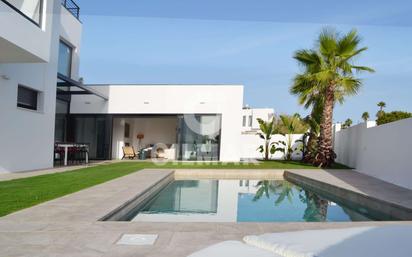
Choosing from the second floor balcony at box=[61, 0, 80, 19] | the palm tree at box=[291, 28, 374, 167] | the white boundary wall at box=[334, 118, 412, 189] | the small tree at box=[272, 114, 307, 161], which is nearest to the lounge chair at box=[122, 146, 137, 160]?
the second floor balcony at box=[61, 0, 80, 19]

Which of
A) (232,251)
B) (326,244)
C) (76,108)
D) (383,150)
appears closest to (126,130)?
(76,108)

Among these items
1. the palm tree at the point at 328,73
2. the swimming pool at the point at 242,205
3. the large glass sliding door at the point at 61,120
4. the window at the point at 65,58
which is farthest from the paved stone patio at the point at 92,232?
the large glass sliding door at the point at 61,120

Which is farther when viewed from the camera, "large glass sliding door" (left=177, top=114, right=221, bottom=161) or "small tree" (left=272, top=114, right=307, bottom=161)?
"small tree" (left=272, top=114, right=307, bottom=161)

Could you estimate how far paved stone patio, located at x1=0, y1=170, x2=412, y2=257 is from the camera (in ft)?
12.2

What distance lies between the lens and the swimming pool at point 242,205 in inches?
277

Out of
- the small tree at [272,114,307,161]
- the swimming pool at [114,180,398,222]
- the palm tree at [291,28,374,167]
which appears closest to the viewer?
the swimming pool at [114,180,398,222]

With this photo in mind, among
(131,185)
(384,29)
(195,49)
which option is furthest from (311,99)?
(131,185)

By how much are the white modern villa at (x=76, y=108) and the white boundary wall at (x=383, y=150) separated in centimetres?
603

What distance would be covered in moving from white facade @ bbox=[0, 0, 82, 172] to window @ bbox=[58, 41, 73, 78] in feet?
6.43

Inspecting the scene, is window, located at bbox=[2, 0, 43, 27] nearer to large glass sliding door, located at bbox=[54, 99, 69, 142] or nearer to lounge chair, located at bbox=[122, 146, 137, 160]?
large glass sliding door, located at bbox=[54, 99, 69, 142]

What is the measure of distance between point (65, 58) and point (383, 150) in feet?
47.0

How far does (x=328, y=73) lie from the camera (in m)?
15.0

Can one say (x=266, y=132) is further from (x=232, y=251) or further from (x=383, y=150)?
(x=232, y=251)

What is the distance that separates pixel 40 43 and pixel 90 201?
19.4 ft
